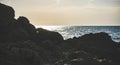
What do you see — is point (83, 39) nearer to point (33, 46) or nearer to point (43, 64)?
point (33, 46)

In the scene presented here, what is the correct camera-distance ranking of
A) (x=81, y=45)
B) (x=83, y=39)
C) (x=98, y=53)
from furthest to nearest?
(x=83, y=39) → (x=81, y=45) → (x=98, y=53)

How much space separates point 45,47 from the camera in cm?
3622

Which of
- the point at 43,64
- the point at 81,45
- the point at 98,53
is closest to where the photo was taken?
the point at 43,64

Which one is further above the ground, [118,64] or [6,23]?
[6,23]

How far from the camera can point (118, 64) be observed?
28906 mm

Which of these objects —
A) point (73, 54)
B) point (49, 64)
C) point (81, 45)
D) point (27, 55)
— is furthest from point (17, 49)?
point (81, 45)

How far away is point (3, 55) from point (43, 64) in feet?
14.6

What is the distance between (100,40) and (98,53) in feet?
19.7

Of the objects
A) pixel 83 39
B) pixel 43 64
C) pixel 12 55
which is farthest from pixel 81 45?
pixel 12 55

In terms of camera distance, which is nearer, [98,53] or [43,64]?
[43,64]

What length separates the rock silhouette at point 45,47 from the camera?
29.4 m

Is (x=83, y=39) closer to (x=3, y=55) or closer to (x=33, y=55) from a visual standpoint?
(x=33, y=55)

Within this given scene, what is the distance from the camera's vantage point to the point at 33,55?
30812mm

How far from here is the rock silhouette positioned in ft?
96.4
